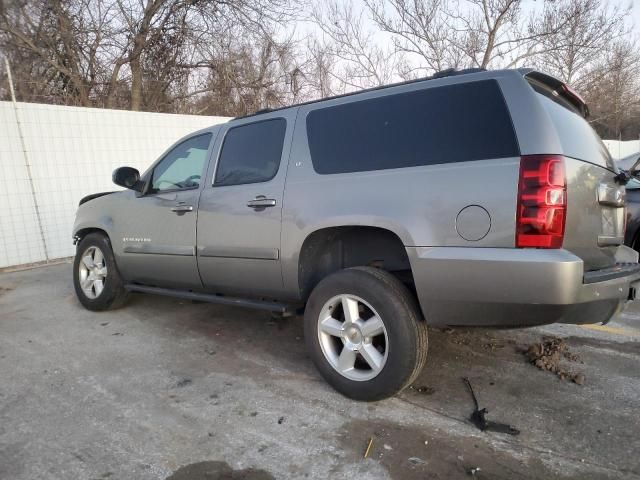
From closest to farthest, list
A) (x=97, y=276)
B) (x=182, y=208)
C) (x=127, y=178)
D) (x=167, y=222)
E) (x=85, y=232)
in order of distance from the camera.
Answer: (x=182, y=208), (x=167, y=222), (x=127, y=178), (x=97, y=276), (x=85, y=232)

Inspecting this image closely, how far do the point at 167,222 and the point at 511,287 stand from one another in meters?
3.00

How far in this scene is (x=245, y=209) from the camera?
346 cm

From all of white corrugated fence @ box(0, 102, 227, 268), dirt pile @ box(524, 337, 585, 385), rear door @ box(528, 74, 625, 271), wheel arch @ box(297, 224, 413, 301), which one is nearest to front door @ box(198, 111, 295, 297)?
wheel arch @ box(297, 224, 413, 301)

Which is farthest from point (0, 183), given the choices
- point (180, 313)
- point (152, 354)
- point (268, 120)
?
point (268, 120)

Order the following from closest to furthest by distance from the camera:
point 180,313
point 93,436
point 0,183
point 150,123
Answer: point 93,436, point 180,313, point 0,183, point 150,123

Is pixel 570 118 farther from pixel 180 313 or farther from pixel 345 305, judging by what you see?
pixel 180 313

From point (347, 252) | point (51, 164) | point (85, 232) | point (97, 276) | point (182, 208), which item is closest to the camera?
point (347, 252)

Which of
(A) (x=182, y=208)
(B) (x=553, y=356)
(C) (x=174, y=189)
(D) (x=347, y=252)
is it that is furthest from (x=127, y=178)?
(B) (x=553, y=356)

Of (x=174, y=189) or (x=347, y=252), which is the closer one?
(x=347, y=252)

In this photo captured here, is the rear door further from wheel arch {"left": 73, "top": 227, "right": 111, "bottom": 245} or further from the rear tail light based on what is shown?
wheel arch {"left": 73, "top": 227, "right": 111, "bottom": 245}

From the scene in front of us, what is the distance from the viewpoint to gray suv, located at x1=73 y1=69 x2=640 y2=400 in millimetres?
2332

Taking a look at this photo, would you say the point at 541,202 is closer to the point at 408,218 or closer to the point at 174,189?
the point at 408,218

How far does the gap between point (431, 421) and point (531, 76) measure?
6.87ft

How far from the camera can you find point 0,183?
7344mm
